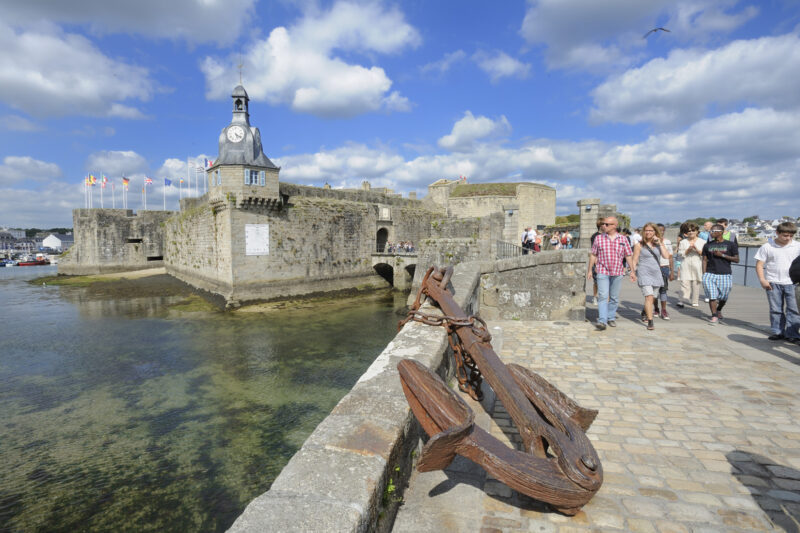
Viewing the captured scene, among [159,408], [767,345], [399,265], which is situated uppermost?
[399,265]

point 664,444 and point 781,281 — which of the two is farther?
point 781,281

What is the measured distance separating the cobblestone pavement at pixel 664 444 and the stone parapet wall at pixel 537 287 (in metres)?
1.56

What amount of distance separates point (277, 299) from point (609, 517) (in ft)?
68.4

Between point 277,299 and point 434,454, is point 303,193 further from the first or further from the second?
point 434,454

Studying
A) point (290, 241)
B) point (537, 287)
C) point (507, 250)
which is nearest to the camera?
point (537, 287)

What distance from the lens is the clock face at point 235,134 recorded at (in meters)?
20.6

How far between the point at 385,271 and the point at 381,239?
2.47 metres

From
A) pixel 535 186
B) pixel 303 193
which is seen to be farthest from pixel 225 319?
pixel 535 186

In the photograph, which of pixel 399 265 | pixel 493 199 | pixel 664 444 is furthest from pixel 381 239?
pixel 664 444

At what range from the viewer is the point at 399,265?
85.3ft

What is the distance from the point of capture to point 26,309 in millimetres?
20891

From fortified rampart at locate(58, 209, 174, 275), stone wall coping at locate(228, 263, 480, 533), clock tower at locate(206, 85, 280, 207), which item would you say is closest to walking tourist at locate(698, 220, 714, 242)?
stone wall coping at locate(228, 263, 480, 533)

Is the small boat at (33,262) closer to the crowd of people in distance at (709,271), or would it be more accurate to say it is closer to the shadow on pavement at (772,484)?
the crowd of people in distance at (709,271)

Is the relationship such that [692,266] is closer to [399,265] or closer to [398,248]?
[399,265]
